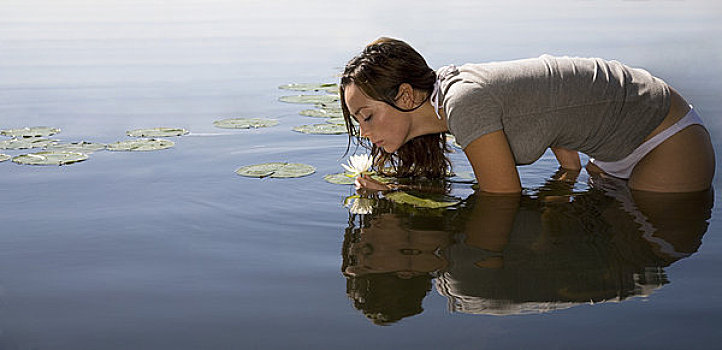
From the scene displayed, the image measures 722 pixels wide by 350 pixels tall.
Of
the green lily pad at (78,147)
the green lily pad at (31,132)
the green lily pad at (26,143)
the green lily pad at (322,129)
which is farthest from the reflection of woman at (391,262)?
the green lily pad at (31,132)

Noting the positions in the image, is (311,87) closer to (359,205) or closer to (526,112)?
(359,205)

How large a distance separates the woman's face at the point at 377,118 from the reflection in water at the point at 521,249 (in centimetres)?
31

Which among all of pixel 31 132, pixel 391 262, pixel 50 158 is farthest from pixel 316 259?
pixel 31 132

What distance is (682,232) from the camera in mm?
2664

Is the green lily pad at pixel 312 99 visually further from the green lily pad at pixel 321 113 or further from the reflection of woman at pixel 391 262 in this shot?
the reflection of woman at pixel 391 262

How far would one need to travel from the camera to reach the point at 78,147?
4426 millimetres

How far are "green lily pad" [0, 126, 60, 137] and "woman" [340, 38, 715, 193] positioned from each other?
2710 mm

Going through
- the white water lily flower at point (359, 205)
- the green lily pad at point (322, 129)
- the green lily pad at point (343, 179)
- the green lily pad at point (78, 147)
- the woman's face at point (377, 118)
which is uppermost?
the woman's face at point (377, 118)

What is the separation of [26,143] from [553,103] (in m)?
3.37

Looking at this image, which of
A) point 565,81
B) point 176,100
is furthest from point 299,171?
point 176,100

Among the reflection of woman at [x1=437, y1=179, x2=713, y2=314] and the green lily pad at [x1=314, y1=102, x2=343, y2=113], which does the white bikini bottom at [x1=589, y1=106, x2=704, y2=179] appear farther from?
the green lily pad at [x1=314, y1=102, x2=343, y2=113]

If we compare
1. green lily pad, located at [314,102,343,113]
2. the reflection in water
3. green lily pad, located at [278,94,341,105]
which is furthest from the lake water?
green lily pad, located at [278,94,341,105]

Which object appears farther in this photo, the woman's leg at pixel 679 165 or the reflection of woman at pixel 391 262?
the woman's leg at pixel 679 165

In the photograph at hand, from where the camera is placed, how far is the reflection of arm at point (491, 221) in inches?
101
